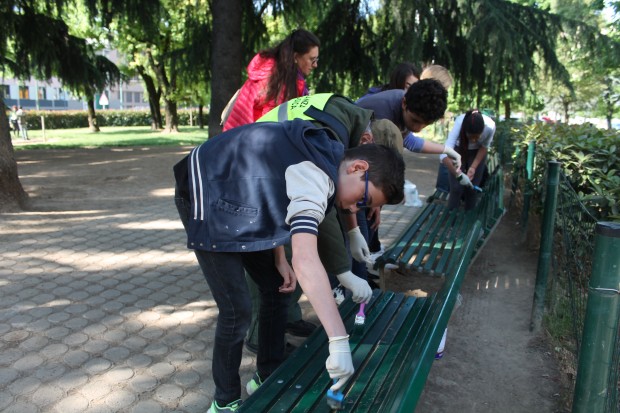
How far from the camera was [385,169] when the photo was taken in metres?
1.69

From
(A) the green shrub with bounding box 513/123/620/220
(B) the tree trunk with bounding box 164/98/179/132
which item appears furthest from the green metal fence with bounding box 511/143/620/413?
(B) the tree trunk with bounding box 164/98/179/132

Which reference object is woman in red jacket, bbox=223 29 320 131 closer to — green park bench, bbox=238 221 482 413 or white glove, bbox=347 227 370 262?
white glove, bbox=347 227 370 262

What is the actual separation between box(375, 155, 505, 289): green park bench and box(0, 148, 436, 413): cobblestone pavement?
0.77 metres

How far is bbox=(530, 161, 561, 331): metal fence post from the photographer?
118 inches

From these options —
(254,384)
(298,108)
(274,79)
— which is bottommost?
(254,384)

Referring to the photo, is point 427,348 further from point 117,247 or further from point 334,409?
point 117,247

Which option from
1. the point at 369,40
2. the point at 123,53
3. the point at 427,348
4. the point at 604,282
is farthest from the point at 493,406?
the point at 123,53

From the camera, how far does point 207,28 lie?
8.81 metres

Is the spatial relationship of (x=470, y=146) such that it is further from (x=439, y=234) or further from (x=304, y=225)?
(x=304, y=225)

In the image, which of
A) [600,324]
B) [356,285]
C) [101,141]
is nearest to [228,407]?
[356,285]

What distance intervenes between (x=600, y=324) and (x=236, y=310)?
126 centimetres

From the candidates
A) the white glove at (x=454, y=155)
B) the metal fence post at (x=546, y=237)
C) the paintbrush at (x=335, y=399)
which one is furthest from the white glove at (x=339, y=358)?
the white glove at (x=454, y=155)

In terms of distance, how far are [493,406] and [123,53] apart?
88.9 feet

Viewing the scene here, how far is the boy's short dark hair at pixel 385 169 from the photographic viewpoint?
170cm
